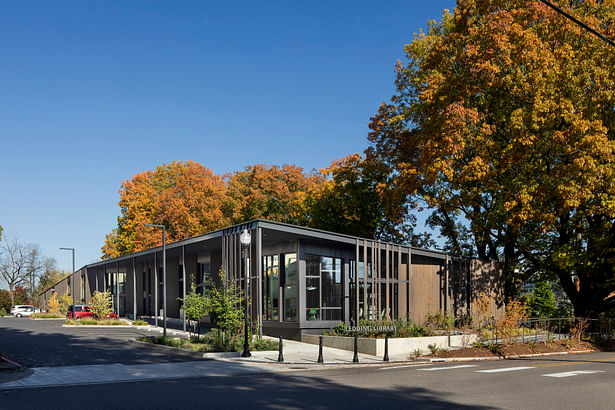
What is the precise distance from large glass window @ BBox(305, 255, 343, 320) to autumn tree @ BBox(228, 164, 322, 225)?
25.2m

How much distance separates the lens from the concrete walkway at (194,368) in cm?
1633

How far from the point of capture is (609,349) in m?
28.6

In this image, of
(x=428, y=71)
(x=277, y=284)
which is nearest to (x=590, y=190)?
(x=428, y=71)

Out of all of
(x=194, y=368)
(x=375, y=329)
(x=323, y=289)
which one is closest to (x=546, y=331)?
(x=375, y=329)

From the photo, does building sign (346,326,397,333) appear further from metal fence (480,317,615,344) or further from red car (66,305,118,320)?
red car (66,305,118,320)

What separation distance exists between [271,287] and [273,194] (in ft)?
93.2

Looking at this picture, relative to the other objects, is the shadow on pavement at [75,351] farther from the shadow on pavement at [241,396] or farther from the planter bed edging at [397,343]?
the planter bed edging at [397,343]

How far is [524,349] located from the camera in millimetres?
25156

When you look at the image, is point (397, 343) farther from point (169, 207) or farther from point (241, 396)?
point (169, 207)

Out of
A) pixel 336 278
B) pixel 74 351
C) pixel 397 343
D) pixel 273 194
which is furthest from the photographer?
pixel 273 194

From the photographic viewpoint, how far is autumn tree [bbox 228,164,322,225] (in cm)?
5897

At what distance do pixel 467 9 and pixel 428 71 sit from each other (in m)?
4.04

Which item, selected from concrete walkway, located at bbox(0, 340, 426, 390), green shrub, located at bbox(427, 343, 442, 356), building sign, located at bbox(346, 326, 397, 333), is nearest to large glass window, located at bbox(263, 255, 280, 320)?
building sign, located at bbox(346, 326, 397, 333)

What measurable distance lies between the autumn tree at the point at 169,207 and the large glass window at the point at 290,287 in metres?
30.3
